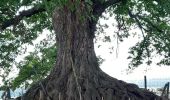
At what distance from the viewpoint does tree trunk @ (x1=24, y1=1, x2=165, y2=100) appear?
1415 centimetres

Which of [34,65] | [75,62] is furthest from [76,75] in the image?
[34,65]

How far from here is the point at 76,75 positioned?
47.3 ft

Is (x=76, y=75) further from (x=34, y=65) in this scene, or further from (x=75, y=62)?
(x=34, y=65)

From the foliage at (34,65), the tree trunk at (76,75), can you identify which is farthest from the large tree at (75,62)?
the foliage at (34,65)

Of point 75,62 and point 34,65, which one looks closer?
point 75,62

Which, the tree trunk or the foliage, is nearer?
the tree trunk

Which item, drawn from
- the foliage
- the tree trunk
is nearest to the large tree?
the tree trunk

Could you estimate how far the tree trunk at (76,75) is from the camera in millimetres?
14148

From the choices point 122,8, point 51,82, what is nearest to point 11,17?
point 51,82

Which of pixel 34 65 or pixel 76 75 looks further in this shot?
pixel 34 65

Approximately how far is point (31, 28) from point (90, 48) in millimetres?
5133

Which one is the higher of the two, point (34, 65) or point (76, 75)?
point (34, 65)

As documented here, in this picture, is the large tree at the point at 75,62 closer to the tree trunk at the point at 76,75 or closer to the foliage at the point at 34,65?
the tree trunk at the point at 76,75

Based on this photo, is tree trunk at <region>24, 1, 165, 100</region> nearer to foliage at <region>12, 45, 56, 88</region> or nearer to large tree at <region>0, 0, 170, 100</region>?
large tree at <region>0, 0, 170, 100</region>
